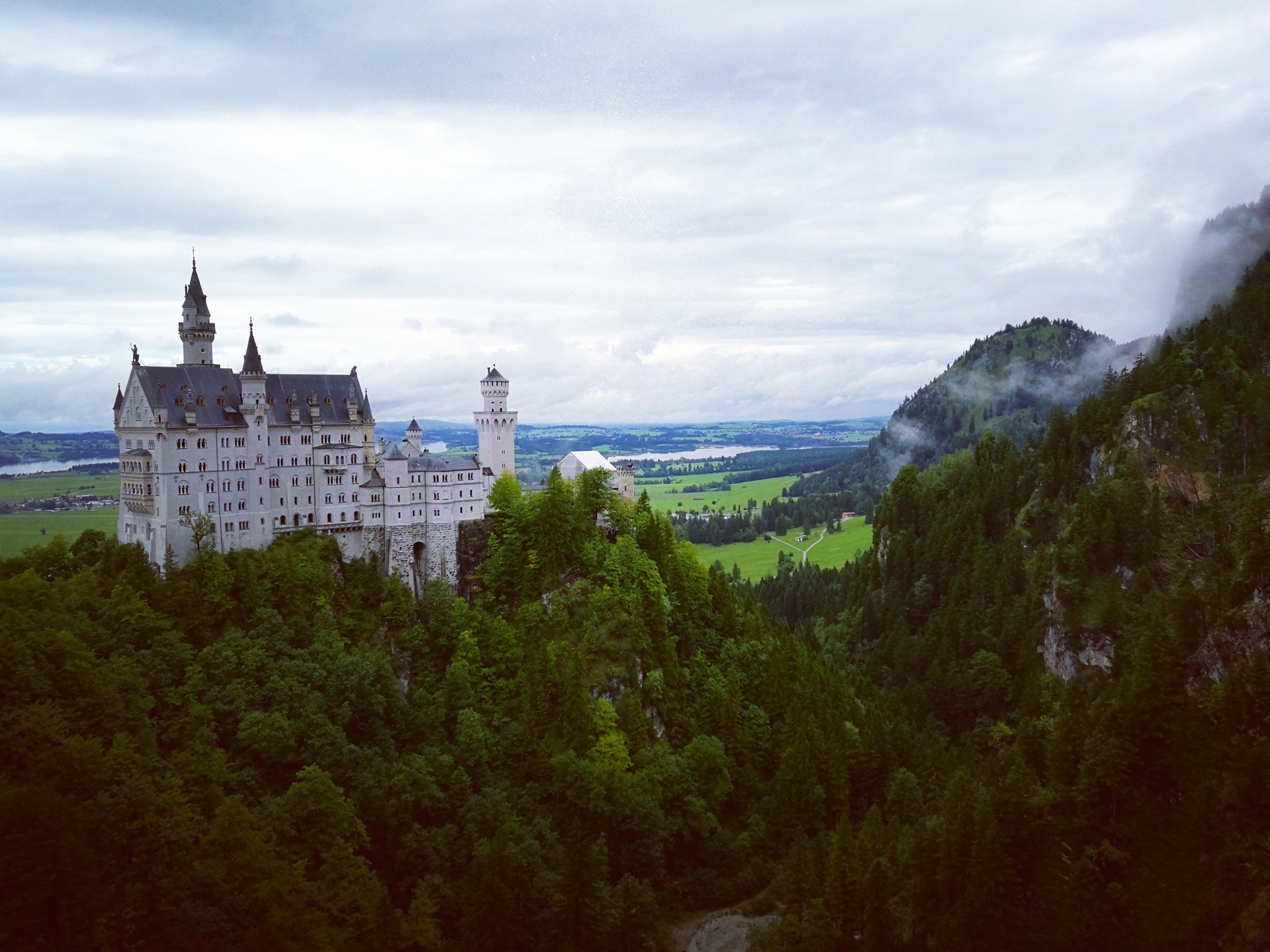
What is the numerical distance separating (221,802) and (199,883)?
768 centimetres

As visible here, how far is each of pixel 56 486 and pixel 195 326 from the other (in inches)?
1153

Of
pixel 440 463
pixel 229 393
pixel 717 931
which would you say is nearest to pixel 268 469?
pixel 229 393

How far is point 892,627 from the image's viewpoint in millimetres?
119875

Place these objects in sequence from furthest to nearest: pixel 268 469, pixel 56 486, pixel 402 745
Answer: pixel 56 486 < pixel 268 469 < pixel 402 745

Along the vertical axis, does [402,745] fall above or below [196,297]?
below

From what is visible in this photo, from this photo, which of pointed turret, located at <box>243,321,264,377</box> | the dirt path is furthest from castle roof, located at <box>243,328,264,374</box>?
the dirt path

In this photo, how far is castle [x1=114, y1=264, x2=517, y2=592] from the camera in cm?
7812

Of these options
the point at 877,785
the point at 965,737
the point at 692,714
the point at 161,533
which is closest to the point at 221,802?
the point at 161,533

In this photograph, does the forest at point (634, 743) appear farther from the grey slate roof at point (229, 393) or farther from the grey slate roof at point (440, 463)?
the grey slate roof at point (229, 393)

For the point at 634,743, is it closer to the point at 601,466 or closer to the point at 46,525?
the point at 601,466

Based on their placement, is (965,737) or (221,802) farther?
(965,737)

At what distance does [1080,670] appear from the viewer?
310ft

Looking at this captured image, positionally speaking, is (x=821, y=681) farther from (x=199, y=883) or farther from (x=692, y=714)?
(x=199, y=883)

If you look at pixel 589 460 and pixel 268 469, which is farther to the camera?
pixel 589 460
